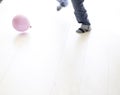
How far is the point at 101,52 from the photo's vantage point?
199 cm

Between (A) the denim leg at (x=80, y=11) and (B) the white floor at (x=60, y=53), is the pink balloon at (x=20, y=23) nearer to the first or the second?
(B) the white floor at (x=60, y=53)

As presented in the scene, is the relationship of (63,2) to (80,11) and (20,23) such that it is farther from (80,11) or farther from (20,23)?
(20,23)

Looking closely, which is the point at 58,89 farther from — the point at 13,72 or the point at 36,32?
the point at 36,32

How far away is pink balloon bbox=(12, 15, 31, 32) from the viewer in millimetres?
2238

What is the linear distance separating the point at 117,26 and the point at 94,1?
604 millimetres

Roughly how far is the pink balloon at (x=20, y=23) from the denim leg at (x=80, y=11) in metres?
0.47

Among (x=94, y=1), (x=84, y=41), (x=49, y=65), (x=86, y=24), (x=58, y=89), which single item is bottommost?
(x=58, y=89)

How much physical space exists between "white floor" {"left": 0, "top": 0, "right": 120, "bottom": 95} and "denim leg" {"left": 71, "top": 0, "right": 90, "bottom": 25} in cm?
12

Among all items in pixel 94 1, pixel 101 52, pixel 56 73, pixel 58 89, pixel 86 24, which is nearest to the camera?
pixel 58 89

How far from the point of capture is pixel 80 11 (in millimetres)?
2168

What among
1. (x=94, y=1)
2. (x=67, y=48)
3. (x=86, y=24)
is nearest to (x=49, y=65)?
(x=67, y=48)

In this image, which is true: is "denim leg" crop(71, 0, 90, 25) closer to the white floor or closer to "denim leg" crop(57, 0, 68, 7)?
the white floor

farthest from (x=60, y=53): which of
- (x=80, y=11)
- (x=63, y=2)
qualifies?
(x=63, y=2)

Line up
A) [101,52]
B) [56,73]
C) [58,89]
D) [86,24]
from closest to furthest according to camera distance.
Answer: [58,89], [56,73], [101,52], [86,24]
